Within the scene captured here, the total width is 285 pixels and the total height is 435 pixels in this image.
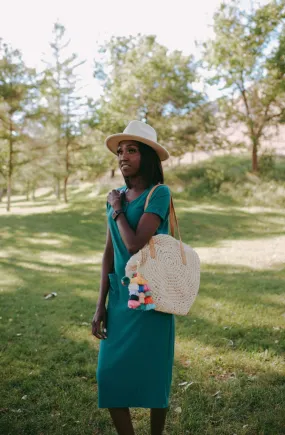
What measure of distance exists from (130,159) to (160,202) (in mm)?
380

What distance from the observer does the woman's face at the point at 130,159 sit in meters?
2.50

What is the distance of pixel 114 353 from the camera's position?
238 cm

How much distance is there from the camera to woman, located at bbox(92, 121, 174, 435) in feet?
7.67

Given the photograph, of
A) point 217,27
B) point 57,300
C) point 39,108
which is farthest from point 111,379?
point 217,27

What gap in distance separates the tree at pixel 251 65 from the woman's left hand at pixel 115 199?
69.5 ft

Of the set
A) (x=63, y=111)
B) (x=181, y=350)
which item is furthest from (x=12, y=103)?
(x=181, y=350)

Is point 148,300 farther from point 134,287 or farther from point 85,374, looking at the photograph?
point 85,374

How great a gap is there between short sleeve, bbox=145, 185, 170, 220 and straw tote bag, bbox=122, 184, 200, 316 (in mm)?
31

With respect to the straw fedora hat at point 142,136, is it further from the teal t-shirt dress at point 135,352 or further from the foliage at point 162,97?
the foliage at point 162,97

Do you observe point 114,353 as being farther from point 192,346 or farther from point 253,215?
point 253,215

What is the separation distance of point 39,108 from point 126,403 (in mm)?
23310

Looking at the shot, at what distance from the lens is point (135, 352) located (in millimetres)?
2338

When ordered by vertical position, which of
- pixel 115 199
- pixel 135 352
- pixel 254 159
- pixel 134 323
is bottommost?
pixel 135 352

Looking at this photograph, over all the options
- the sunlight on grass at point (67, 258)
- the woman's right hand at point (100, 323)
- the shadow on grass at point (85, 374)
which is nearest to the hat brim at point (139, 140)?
the woman's right hand at point (100, 323)
